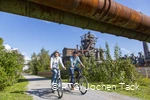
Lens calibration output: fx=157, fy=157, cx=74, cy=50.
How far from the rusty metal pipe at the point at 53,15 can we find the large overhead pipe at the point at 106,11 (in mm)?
650

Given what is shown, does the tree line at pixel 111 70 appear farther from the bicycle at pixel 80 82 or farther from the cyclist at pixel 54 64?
the cyclist at pixel 54 64

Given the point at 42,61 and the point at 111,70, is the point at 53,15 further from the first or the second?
the point at 42,61

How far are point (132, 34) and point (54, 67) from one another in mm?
3528

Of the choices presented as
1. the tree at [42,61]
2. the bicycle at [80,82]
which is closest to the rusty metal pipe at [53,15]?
the bicycle at [80,82]

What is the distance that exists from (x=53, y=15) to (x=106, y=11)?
1625mm

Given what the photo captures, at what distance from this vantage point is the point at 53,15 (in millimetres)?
4895

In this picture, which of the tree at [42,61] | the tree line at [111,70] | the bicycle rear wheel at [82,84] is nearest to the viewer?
the bicycle rear wheel at [82,84]

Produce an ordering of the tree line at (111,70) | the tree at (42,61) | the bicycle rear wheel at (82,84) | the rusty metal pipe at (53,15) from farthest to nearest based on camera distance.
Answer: the tree at (42,61) → the tree line at (111,70) → the bicycle rear wheel at (82,84) → the rusty metal pipe at (53,15)

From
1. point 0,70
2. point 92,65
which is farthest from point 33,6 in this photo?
point 92,65

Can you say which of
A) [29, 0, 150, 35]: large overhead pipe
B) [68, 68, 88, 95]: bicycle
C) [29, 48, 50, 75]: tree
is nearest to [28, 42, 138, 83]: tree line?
[68, 68, 88, 95]: bicycle

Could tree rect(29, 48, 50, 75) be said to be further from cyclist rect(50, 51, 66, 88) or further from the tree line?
cyclist rect(50, 51, 66, 88)

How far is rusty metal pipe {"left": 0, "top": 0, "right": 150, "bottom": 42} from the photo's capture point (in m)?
4.33

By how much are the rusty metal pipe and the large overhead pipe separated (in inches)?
25.6

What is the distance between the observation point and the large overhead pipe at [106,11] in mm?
4051
